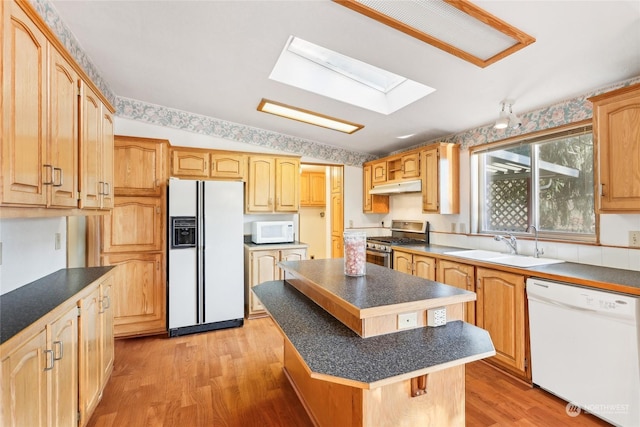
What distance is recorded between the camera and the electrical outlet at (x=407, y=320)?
4.63ft

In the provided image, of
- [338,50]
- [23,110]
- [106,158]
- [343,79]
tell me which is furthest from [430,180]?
[23,110]

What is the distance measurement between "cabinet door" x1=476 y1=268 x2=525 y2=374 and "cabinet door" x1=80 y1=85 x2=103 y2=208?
3.04m

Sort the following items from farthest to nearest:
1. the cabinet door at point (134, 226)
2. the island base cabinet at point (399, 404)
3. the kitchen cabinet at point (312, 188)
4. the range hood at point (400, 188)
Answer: the kitchen cabinet at point (312, 188)
the range hood at point (400, 188)
the cabinet door at point (134, 226)
the island base cabinet at point (399, 404)

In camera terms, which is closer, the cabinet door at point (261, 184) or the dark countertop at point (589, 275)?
the dark countertop at point (589, 275)

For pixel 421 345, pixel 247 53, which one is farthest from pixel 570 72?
pixel 247 53

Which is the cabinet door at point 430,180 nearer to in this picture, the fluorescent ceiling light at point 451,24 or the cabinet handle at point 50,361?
the fluorescent ceiling light at point 451,24

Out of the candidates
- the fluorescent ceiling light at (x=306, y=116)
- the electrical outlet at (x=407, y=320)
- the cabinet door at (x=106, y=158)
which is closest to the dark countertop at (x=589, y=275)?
the electrical outlet at (x=407, y=320)

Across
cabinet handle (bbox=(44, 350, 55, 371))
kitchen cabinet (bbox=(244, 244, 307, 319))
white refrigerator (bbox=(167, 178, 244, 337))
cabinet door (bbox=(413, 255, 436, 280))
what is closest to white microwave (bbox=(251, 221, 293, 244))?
kitchen cabinet (bbox=(244, 244, 307, 319))

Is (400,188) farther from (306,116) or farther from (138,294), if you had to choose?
(138,294)

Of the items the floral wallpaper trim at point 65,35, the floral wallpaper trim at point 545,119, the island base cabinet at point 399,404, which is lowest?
the island base cabinet at point 399,404

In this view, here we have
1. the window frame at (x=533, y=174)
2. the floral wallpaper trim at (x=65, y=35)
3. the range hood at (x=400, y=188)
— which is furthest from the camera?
the range hood at (x=400, y=188)

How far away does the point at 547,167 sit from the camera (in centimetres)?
276

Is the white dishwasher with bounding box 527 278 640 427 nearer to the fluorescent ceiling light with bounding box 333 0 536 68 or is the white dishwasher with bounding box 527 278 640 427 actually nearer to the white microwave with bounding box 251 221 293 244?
the fluorescent ceiling light with bounding box 333 0 536 68

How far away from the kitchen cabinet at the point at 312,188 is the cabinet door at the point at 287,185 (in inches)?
90.5
